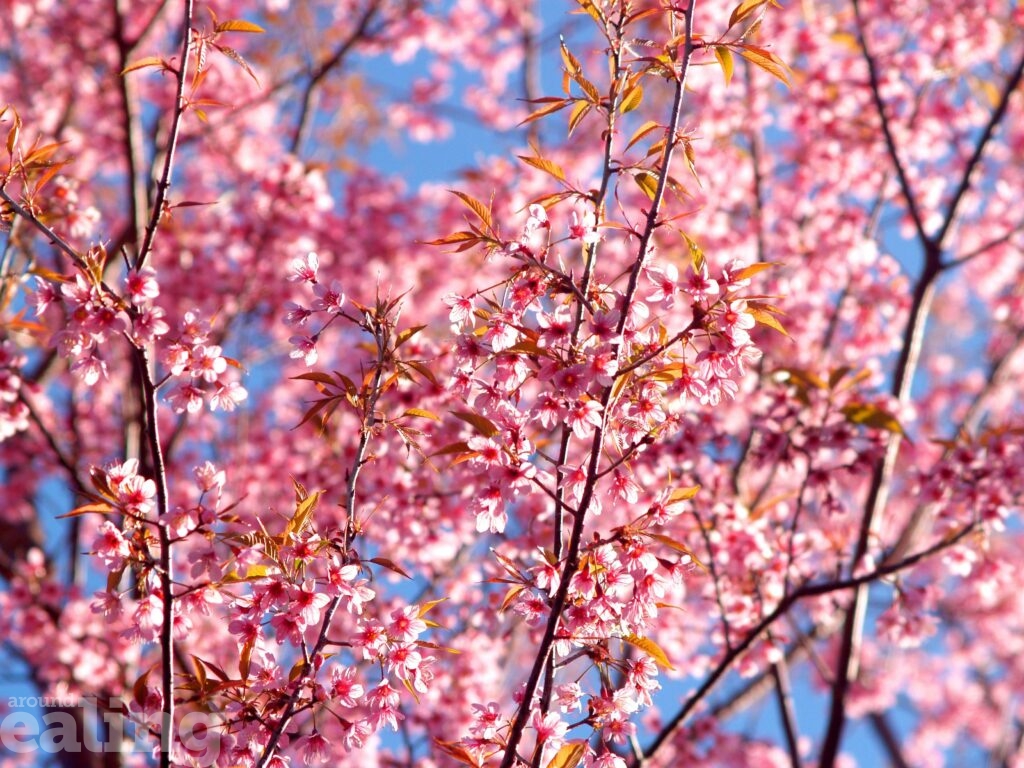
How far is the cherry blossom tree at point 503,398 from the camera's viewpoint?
2289 mm

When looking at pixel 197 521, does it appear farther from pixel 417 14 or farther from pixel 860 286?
pixel 417 14

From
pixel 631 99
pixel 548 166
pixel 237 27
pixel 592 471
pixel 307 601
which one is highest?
pixel 237 27

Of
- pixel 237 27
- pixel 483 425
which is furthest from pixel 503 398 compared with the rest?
pixel 237 27

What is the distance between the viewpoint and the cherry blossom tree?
229 centimetres

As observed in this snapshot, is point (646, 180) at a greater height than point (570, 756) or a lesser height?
greater

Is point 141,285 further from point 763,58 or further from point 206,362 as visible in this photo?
point 763,58

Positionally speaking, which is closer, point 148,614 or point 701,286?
point 701,286

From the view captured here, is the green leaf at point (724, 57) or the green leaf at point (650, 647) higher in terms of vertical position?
the green leaf at point (724, 57)

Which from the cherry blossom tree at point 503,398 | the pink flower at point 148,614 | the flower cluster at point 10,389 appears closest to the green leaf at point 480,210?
the cherry blossom tree at point 503,398

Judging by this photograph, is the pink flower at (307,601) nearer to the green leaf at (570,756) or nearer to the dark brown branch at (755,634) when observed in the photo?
the green leaf at (570,756)

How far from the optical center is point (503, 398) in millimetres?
2305

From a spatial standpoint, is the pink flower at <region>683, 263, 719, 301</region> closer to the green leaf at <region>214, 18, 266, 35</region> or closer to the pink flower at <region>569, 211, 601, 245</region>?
the pink flower at <region>569, 211, 601, 245</region>

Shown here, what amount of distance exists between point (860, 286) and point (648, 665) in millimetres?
4213

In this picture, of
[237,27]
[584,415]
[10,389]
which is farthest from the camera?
[10,389]
